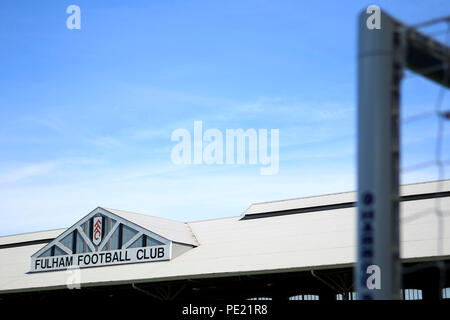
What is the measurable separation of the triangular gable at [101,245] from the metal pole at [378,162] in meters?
24.4

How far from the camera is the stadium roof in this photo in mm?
23641

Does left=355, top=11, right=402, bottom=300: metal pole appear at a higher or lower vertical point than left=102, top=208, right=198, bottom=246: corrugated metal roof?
lower

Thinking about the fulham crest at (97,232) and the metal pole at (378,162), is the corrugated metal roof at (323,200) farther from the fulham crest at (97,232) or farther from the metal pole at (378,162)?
the metal pole at (378,162)

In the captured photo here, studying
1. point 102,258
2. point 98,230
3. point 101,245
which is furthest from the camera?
point 98,230

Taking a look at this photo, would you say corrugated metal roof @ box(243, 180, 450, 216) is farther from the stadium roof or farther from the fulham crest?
the fulham crest

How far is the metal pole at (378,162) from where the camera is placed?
23.2ft

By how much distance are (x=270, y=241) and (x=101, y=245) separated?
10006 mm

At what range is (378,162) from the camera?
7.12 m

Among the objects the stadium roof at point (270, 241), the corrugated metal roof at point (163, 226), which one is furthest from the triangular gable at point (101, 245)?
the stadium roof at point (270, 241)

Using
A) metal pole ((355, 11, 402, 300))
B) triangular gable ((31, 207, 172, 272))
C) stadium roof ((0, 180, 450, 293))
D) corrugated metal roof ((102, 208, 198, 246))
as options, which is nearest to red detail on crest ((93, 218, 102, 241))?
triangular gable ((31, 207, 172, 272))

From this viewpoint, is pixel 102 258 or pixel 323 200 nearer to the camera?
pixel 102 258

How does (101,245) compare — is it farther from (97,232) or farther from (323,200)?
(323,200)

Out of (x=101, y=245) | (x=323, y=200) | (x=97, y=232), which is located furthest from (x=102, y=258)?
(x=323, y=200)

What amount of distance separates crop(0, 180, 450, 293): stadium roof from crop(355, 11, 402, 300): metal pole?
1384 cm
